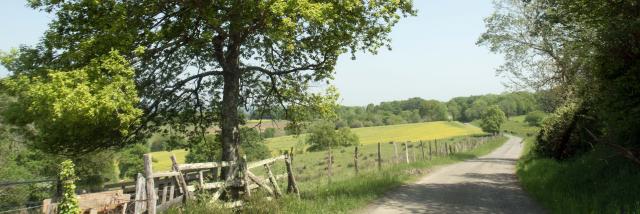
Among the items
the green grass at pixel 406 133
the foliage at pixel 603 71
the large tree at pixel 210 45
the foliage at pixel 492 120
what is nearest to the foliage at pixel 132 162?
the green grass at pixel 406 133

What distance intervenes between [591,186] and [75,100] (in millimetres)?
13701

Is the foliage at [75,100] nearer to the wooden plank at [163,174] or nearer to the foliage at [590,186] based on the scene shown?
the wooden plank at [163,174]

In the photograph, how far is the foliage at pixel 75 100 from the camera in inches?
417

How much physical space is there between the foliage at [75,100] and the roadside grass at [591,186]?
1104cm

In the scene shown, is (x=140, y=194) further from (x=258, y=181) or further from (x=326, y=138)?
(x=326, y=138)

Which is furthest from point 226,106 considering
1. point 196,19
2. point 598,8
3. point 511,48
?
point 511,48

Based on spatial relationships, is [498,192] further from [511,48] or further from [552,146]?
[511,48]

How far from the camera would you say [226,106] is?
15.6 metres

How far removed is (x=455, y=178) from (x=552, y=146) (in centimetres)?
636

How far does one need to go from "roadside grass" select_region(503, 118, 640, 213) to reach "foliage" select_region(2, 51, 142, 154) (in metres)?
11.0

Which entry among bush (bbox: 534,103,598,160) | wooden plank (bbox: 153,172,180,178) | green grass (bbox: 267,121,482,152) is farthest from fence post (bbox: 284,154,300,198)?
green grass (bbox: 267,121,482,152)

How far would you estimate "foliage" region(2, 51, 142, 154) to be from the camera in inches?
417

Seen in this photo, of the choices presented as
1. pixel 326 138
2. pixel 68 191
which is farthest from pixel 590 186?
pixel 326 138

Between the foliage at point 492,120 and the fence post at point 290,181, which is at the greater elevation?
the foliage at point 492,120
